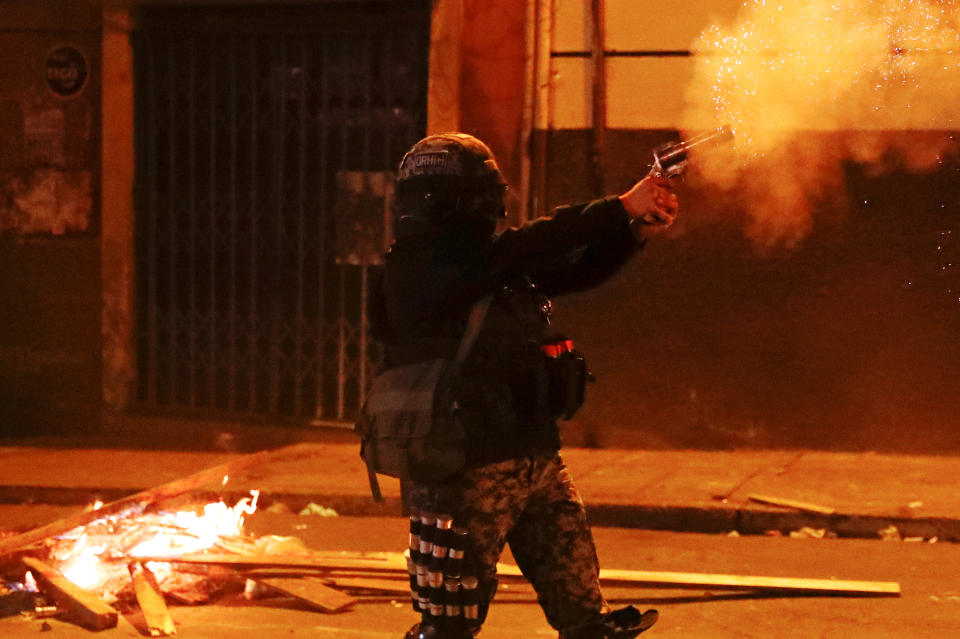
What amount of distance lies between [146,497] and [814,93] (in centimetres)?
448

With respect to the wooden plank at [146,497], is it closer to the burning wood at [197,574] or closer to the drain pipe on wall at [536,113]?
the burning wood at [197,574]

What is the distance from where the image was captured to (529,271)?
12.9ft

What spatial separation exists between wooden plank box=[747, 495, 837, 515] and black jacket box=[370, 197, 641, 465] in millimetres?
4080

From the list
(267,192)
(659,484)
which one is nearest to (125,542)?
(659,484)

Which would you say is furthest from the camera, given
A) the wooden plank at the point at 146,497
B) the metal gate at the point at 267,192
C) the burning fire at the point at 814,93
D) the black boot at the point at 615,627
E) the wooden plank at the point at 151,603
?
the metal gate at the point at 267,192

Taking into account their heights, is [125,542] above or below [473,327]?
below

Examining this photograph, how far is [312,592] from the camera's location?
6078 mm

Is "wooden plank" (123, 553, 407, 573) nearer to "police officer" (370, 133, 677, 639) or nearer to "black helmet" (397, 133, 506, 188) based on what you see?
"police officer" (370, 133, 677, 639)

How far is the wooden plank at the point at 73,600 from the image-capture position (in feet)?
18.6

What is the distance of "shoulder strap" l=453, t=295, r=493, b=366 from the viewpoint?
390 centimetres

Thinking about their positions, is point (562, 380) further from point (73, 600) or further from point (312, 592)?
point (73, 600)

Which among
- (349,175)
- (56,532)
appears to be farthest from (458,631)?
(349,175)

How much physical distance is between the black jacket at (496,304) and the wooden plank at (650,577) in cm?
233

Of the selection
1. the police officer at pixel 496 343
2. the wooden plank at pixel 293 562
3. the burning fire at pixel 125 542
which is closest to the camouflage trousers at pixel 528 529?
the police officer at pixel 496 343
